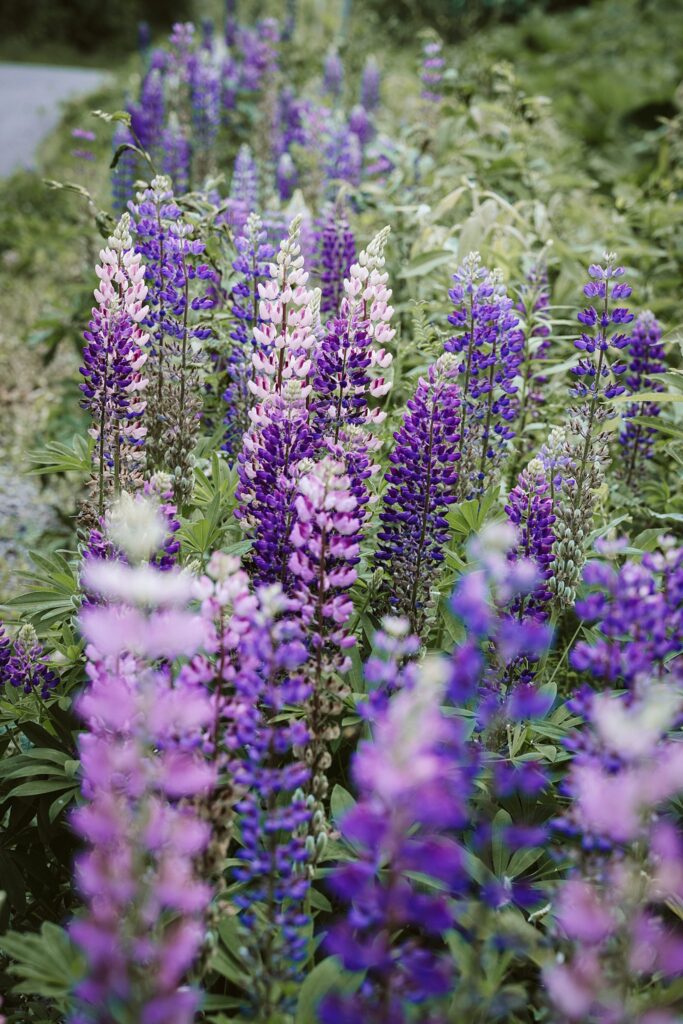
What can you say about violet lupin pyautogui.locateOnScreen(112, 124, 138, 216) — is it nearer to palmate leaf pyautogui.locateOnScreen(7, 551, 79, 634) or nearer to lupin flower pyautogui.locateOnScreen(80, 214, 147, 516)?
lupin flower pyautogui.locateOnScreen(80, 214, 147, 516)

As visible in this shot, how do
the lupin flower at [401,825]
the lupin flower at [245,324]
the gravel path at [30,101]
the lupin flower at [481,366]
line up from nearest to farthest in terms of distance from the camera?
the lupin flower at [401,825]
the lupin flower at [481,366]
the lupin flower at [245,324]
the gravel path at [30,101]

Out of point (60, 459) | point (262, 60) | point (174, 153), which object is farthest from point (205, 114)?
point (60, 459)

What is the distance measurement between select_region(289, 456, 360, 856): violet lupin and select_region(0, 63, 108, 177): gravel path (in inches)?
377

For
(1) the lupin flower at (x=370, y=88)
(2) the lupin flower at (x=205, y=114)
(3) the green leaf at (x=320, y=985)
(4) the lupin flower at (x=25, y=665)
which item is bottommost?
(3) the green leaf at (x=320, y=985)

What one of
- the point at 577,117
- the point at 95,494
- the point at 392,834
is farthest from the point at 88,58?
the point at 392,834

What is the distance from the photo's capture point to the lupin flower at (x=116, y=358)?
82.7 inches

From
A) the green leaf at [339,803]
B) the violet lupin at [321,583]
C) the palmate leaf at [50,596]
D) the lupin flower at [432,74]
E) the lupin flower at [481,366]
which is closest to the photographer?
the violet lupin at [321,583]

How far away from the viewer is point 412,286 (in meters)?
3.61

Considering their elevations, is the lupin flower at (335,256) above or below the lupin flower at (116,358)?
above

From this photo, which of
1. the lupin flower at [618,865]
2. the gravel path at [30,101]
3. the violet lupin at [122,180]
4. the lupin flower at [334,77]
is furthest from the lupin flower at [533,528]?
the gravel path at [30,101]

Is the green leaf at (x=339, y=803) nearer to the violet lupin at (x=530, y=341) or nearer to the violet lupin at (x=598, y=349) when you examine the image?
the violet lupin at (x=598, y=349)

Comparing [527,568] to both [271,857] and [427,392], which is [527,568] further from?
[427,392]

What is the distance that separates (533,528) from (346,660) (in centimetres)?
60

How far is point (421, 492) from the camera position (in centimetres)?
209
